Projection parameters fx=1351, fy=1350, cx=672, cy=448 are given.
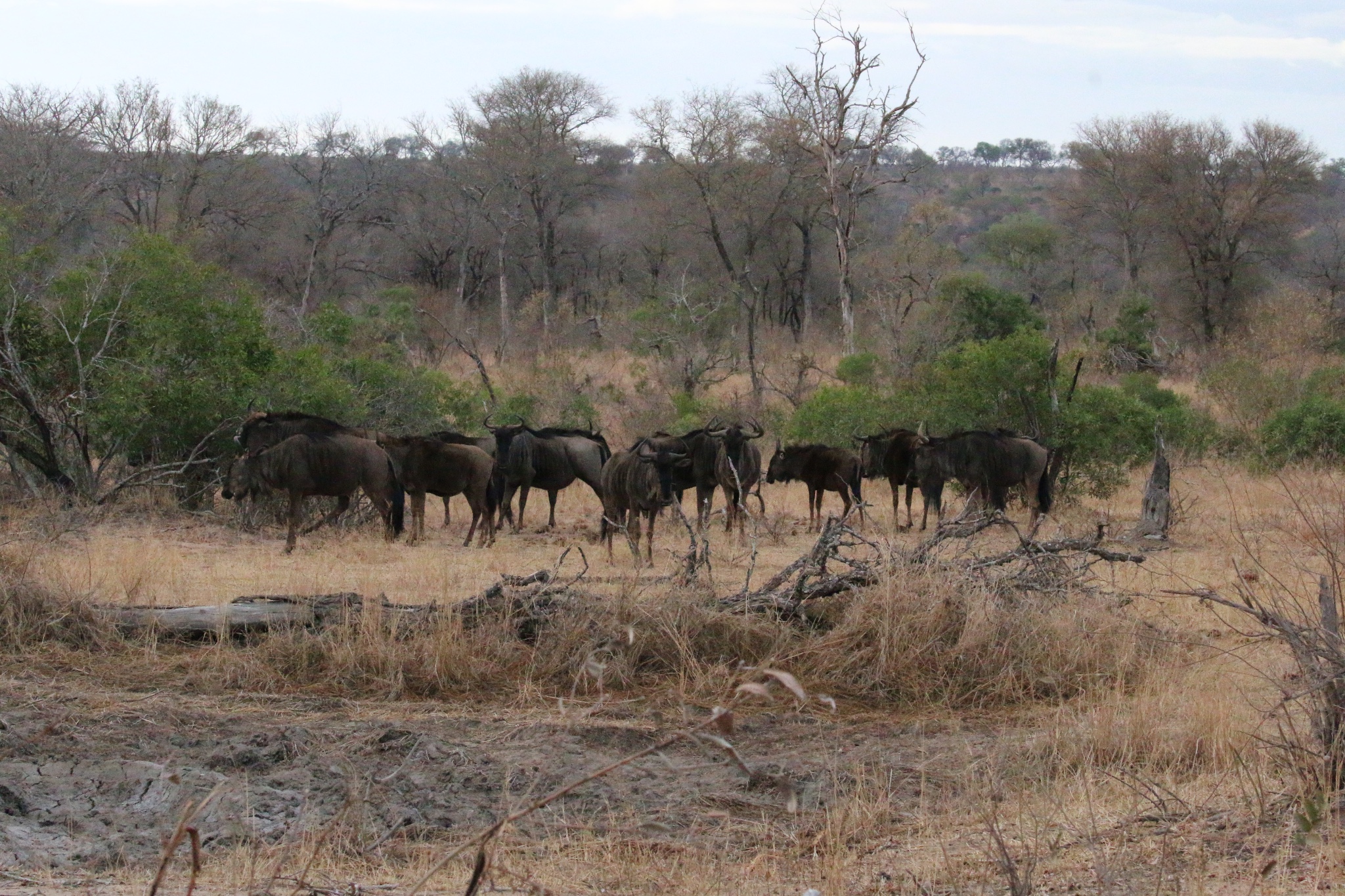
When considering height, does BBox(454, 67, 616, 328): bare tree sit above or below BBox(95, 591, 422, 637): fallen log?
above

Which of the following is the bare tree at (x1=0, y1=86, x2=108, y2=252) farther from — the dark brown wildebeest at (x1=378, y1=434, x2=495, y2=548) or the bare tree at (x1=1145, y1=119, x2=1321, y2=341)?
the bare tree at (x1=1145, y1=119, x2=1321, y2=341)

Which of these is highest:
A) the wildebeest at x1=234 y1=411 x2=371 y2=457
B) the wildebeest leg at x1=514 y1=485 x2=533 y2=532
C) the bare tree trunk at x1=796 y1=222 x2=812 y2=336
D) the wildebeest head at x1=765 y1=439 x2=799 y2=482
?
the bare tree trunk at x1=796 y1=222 x2=812 y2=336

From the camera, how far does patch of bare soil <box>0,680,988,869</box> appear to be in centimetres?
541

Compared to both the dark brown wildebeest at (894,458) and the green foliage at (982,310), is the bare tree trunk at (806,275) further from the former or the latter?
the dark brown wildebeest at (894,458)

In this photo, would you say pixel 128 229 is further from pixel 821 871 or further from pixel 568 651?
pixel 821 871

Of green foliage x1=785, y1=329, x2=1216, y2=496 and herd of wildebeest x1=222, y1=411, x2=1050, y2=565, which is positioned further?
green foliage x1=785, y1=329, x2=1216, y2=496

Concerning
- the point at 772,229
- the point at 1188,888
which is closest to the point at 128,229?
the point at 772,229

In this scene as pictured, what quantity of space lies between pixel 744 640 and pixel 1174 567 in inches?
227

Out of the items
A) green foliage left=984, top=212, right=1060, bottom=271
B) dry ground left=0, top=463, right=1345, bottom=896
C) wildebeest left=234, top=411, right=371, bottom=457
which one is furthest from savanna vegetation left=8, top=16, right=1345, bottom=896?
green foliage left=984, top=212, right=1060, bottom=271

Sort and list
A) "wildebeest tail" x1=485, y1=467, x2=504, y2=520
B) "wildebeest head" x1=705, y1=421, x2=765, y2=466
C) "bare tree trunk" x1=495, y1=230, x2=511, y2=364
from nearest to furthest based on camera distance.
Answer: "wildebeest head" x1=705, y1=421, x2=765, y2=466
"wildebeest tail" x1=485, y1=467, x2=504, y2=520
"bare tree trunk" x1=495, y1=230, x2=511, y2=364

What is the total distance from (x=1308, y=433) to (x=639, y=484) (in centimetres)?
1282

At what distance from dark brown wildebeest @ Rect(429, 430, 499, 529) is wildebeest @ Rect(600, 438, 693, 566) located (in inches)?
61.7

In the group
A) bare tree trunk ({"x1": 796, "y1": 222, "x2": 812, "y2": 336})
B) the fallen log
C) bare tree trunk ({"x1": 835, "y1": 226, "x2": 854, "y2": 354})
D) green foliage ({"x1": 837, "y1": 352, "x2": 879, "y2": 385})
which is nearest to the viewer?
the fallen log

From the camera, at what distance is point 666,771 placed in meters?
6.20
